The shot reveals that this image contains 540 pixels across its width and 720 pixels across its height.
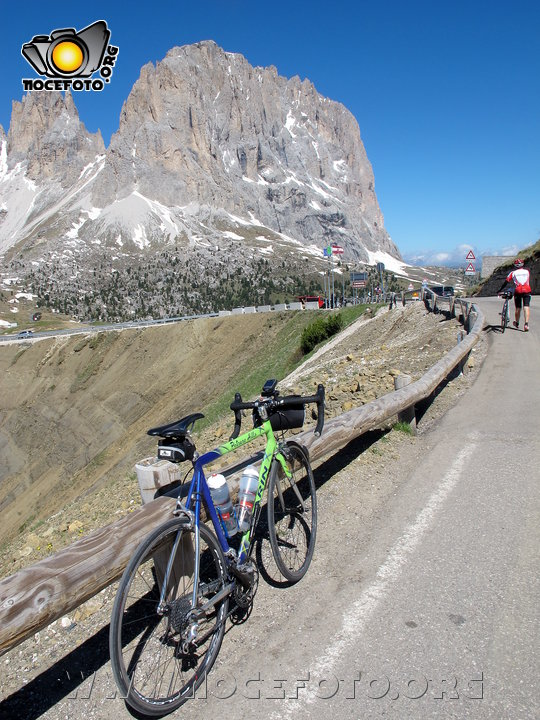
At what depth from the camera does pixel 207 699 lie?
3.04 m

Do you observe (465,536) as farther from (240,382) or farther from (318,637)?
(240,382)

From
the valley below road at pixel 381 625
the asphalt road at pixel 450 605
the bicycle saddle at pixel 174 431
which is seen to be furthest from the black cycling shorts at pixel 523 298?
the bicycle saddle at pixel 174 431

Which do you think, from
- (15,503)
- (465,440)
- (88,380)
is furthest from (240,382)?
(465,440)

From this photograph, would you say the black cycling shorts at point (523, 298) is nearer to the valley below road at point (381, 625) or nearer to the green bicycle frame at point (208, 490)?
the valley below road at point (381, 625)

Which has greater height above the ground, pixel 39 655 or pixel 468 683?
pixel 468 683

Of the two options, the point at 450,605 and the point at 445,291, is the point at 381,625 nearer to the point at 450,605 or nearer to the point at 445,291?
the point at 450,605

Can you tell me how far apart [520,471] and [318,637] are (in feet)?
13.1

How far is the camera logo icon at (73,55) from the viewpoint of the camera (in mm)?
27531

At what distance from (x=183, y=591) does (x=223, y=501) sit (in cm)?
62

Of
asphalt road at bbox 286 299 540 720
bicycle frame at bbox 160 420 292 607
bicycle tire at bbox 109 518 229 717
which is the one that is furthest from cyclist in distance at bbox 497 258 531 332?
bicycle tire at bbox 109 518 229 717

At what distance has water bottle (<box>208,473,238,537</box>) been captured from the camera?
3.48 metres

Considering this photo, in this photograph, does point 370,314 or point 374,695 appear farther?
point 370,314

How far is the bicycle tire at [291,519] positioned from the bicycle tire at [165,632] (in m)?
0.78

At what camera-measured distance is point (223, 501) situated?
3.55 metres
